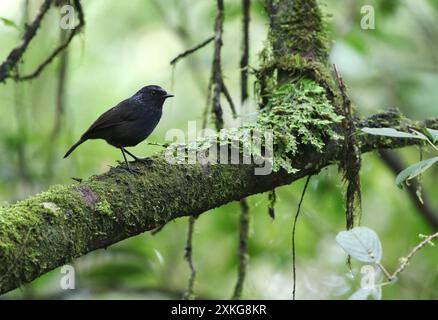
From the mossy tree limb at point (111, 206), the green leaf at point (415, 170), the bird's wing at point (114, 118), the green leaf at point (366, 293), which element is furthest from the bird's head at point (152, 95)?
the green leaf at point (366, 293)

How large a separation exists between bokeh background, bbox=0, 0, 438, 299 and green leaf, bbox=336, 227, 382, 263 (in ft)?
5.77

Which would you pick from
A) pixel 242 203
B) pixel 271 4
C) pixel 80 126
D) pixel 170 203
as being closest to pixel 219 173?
pixel 170 203

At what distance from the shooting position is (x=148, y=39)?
8891 millimetres

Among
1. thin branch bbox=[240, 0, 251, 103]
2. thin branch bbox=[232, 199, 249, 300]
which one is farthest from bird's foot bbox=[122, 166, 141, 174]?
thin branch bbox=[240, 0, 251, 103]

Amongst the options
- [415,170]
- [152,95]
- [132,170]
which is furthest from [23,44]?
[415,170]

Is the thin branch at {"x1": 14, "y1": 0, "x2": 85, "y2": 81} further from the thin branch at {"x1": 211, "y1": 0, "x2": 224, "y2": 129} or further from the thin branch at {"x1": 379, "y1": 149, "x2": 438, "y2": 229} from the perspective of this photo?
the thin branch at {"x1": 379, "y1": 149, "x2": 438, "y2": 229}

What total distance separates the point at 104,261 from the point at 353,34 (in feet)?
10.3

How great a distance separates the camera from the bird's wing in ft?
13.2

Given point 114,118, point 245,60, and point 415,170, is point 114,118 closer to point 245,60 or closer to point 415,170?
point 245,60

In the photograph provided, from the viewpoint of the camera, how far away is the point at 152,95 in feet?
14.3

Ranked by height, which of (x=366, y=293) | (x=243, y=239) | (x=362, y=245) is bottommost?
(x=243, y=239)

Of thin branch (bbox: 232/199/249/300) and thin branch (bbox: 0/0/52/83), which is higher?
thin branch (bbox: 0/0/52/83)

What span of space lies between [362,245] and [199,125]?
110 inches
